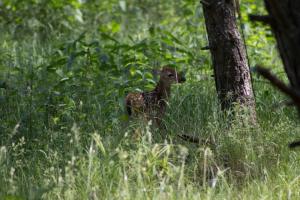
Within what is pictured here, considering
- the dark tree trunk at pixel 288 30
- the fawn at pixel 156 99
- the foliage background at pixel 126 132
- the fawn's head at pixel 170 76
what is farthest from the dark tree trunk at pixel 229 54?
the dark tree trunk at pixel 288 30

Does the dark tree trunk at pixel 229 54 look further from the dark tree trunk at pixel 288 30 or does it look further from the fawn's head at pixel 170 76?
the dark tree trunk at pixel 288 30

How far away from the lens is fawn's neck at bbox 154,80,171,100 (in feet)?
22.4

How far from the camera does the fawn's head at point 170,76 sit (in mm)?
7000

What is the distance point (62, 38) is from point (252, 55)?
3125 mm

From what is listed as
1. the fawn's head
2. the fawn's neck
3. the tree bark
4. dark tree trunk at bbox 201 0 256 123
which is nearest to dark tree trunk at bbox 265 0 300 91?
the tree bark

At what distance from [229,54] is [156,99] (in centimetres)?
122

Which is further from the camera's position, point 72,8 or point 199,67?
point 72,8

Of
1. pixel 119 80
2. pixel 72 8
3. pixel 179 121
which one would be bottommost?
pixel 179 121

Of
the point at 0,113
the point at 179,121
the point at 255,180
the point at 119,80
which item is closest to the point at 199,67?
the point at 119,80

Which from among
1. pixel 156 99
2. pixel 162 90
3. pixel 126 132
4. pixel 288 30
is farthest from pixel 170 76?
pixel 288 30

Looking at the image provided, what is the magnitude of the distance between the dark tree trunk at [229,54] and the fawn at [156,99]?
745 millimetres

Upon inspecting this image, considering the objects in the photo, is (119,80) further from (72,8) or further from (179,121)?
(72,8)

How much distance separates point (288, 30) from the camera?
2793mm

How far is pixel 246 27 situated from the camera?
906 centimetres
